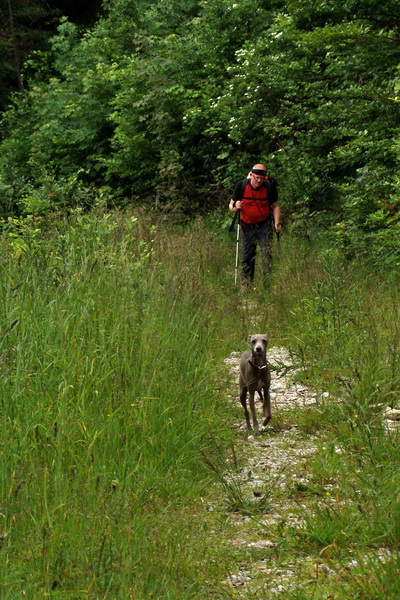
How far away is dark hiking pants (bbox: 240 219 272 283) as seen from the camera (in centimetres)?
1072

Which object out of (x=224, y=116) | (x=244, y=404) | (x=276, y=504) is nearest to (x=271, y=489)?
(x=276, y=504)

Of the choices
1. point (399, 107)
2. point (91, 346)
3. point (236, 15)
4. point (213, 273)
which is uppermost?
point (236, 15)

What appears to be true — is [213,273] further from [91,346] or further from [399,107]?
Answer: [91,346]

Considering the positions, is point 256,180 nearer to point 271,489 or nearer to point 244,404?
point 244,404

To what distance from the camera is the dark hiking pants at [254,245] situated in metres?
10.7

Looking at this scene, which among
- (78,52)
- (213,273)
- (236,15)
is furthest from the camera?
(78,52)

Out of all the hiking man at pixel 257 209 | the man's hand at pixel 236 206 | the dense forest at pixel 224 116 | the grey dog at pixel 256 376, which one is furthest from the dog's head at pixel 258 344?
the man's hand at pixel 236 206

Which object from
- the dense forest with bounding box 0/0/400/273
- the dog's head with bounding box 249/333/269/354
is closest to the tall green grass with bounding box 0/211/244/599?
the dog's head with bounding box 249/333/269/354

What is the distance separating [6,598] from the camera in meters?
2.50

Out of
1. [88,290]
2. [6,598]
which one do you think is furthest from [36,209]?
[6,598]

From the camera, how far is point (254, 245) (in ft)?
36.0

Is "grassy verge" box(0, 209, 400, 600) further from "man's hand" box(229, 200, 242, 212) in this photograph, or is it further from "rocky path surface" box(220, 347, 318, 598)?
"man's hand" box(229, 200, 242, 212)

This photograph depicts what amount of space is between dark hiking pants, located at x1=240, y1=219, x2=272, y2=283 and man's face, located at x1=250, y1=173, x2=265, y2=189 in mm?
553

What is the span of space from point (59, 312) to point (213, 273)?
22.4 ft
